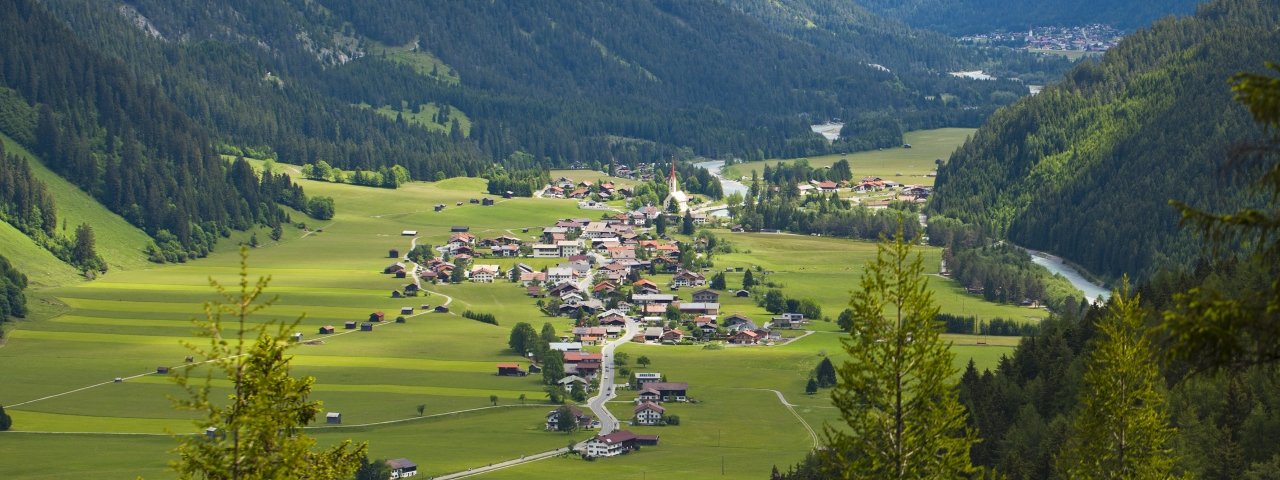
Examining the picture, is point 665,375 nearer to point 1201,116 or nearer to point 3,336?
point 3,336

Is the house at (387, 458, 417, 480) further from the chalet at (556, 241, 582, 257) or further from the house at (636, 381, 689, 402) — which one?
the chalet at (556, 241, 582, 257)

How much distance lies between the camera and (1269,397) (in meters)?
60.0

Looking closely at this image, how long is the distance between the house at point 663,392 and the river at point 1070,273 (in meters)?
43.7

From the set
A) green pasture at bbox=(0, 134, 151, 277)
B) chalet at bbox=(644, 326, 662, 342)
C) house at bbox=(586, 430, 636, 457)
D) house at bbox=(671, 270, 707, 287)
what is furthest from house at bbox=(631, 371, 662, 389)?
green pasture at bbox=(0, 134, 151, 277)

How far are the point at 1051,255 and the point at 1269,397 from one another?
11274cm

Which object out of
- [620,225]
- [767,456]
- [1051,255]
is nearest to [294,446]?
[767,456]

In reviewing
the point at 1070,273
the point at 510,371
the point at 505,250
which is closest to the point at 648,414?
the point at 510,371

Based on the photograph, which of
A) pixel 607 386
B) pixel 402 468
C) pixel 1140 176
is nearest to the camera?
pixel 402 468

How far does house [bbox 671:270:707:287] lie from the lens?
511 feet

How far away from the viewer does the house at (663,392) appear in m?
105

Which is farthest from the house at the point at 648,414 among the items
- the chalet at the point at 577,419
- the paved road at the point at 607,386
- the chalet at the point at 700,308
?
the chalet at the point at 700,308

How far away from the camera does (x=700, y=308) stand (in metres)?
139

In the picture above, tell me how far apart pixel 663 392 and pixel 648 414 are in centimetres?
579

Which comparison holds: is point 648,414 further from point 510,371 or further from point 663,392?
point 510,371
